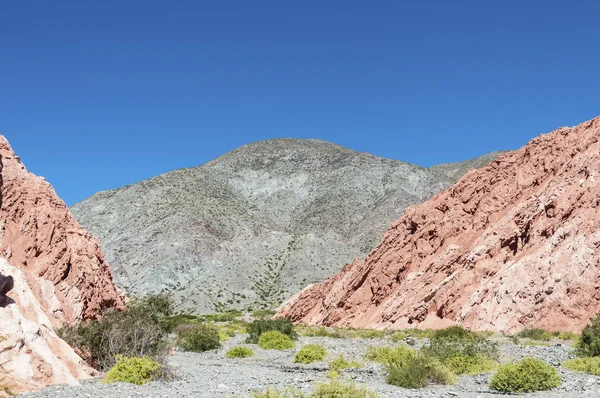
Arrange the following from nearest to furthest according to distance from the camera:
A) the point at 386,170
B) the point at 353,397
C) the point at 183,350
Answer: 1. the point at 353,397
2. the point at 183,350
3. the point at 386,170

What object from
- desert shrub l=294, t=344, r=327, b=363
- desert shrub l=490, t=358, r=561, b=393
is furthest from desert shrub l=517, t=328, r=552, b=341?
desert shrub l=490, t=358, r=561, b=393

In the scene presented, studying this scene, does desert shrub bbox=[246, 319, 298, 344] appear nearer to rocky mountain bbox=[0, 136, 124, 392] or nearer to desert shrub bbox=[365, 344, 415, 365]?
rocky mountain bbox=[0, 136, 124, 392]

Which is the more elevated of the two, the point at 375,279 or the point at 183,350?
the point at 375,279

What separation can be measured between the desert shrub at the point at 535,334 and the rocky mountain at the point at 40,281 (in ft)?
65.5

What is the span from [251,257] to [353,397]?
3207 inches

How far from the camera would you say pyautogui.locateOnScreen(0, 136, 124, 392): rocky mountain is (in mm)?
12156

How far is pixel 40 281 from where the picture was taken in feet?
61.7

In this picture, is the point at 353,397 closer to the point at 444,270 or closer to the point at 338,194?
the point at 444,270

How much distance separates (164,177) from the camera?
116000 mm

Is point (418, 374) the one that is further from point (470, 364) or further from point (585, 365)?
point (585, 365)

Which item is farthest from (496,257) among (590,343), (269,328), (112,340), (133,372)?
(133,372)

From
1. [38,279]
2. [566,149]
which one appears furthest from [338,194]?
[38,279]

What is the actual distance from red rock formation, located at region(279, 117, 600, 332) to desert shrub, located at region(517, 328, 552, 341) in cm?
204

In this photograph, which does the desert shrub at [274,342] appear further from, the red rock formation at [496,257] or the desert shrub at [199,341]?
the red rock formation at [496,257]
